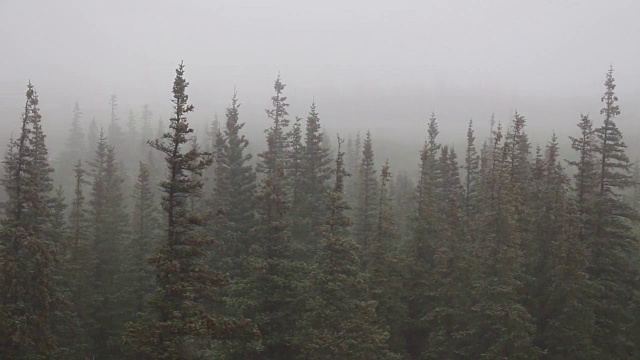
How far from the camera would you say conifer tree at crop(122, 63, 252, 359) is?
1334cm

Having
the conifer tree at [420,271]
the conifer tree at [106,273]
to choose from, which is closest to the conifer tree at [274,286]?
the conifer tree at [420,271]

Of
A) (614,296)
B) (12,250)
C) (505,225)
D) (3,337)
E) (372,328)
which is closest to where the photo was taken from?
(3,337)

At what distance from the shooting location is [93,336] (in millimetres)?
32594

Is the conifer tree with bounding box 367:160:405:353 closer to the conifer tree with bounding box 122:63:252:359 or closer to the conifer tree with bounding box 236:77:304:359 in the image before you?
the conifer tree with bounding box 236:77:304:359

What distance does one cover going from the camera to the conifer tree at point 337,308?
18984 mm

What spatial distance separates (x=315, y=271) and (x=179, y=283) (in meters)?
7.49

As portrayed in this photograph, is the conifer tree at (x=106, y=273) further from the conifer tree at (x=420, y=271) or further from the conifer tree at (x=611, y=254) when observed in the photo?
the conifer tree at (x=611, y=254)

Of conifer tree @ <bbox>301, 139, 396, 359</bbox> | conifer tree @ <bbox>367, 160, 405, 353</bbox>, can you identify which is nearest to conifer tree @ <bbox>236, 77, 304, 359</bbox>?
conifer tree @ <bbox>301, 139, 396, 359</bbox>

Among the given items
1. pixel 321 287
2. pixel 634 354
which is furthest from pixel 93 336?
pixel 634 354

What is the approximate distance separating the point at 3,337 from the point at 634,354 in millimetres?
29977

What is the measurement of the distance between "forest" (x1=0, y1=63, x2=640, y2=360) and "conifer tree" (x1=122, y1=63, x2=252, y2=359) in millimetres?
67

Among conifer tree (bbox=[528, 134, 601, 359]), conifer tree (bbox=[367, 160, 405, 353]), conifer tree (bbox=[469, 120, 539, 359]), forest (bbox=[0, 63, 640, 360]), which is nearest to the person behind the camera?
forest (bbox=[0, 63, 640, 360])

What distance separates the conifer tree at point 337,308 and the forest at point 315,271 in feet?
0.30

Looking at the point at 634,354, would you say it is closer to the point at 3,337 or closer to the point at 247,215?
the point at 247,215
